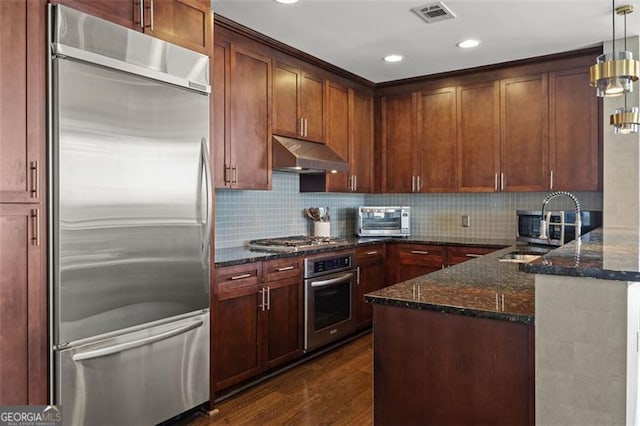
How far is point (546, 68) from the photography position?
163 inches

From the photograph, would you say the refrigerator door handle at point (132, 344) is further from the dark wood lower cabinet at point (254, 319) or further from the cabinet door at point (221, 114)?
the cabinet door at point (221, 114)

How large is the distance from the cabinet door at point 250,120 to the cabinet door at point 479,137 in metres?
2.09

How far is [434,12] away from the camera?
3117 millimetres

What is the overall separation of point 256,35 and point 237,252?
1.65 m

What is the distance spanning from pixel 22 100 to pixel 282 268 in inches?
78.2

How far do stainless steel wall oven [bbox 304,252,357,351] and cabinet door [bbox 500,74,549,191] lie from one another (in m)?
Result: 1.75

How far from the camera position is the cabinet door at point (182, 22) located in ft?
7.79

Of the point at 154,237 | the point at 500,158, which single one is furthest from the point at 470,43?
the point at 154,237

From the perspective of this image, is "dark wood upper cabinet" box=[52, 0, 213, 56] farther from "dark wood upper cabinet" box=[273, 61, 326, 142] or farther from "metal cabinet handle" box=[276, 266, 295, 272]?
"metal cabinet handle" box=[276, 266, 295, 272]

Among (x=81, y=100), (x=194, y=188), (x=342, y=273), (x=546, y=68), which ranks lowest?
(x=342, y=273)

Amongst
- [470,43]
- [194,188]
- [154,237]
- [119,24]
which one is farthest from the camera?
[470,43]

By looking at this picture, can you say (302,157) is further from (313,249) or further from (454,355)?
(454,355)

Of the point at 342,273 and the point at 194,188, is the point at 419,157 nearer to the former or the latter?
the point at 342,273

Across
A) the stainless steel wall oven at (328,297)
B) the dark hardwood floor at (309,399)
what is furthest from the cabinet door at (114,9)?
the dark hardwood floor at (309,399)
